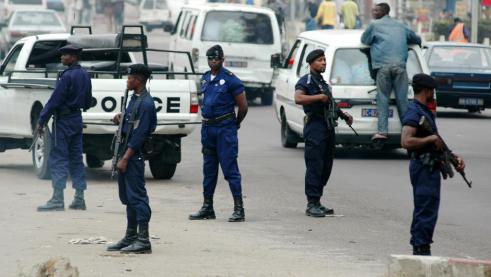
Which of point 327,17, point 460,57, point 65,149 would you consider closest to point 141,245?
Answer: point 65,149

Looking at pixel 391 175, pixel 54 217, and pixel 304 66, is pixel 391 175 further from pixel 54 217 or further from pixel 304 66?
pixel 54 217

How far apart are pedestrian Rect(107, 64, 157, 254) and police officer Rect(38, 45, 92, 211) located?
9.36ft

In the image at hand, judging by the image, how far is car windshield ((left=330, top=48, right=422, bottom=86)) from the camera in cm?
1962

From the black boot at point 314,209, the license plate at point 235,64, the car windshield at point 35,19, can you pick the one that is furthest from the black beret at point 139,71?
the car windshield at point 35,19

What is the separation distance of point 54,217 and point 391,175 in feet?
18.5

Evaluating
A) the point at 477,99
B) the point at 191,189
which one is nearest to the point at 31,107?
the point at 191,189

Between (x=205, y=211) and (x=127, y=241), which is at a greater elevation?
(x=127, y=241)

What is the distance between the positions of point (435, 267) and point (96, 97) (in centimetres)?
763

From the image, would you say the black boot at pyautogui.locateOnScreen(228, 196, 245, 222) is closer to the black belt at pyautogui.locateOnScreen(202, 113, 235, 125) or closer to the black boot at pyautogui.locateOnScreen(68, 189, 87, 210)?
the black belt at pyautogui.locateOnScreen(202, 113, 235, 125)

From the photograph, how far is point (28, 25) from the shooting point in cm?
4719

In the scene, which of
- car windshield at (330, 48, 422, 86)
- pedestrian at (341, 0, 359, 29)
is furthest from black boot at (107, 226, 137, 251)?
pedestrian at (341, 0, 359, 29)

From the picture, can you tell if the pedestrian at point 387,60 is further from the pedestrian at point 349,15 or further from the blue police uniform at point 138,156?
the pedestrian at point 349,15

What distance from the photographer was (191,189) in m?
16.5

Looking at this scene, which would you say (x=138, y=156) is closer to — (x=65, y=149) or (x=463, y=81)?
(x=65, y=149)
